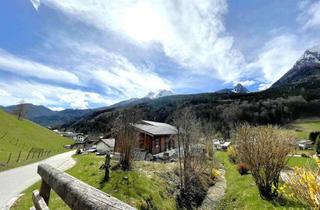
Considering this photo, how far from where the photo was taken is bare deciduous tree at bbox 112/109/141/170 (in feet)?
70.7

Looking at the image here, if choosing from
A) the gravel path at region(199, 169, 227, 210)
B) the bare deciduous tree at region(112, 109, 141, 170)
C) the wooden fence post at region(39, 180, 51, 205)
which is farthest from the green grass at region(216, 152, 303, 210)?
the wooden fence post at region(39, 180, 51, 205)

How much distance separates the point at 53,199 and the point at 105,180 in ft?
16.1

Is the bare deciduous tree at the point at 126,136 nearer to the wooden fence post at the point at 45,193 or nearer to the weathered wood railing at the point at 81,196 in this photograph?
the wooden fence post at the point at 45,193

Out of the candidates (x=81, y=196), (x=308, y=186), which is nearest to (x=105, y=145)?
(x=308, y=186)

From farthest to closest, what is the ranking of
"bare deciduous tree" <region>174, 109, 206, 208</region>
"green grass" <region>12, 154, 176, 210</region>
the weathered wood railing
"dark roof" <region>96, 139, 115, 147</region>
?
"dark roof" <region>96, 139, 115, 147</region>
"bare deciduous tree" <region>174, 109, 206, 208</region>
"green grass" <region>12, 154, 176, 210</region>
the weathered wood railing

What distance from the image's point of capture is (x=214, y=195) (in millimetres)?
23516

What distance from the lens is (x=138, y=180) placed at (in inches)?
761

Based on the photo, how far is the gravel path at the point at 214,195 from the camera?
20789mm

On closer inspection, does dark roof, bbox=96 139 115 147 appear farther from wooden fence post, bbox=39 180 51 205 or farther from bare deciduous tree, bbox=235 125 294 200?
wooden fence post, bbox=39 180 51 205

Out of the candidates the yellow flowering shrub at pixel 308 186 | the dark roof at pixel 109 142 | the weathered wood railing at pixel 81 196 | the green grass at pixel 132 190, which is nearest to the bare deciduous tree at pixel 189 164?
the green grass at pixel 132 190

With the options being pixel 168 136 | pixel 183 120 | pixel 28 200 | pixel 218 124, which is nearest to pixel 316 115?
pixel 218 124

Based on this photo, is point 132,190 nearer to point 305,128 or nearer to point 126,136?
point 126,136

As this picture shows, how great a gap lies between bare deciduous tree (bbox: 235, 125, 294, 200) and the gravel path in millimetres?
5347

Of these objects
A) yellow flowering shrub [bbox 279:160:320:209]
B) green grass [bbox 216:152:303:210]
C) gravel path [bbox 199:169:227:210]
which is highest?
yellow flowering shrub [bbox 279:160:320:209]
